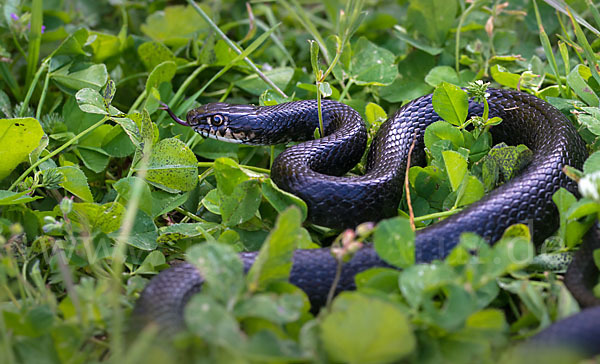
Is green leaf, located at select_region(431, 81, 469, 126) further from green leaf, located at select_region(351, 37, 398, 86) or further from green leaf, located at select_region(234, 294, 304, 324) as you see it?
green leaf, located at select_region(234, 294, 304, 324)

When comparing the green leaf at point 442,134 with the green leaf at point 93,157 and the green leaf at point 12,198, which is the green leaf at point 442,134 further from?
the green leaf at point 12,198

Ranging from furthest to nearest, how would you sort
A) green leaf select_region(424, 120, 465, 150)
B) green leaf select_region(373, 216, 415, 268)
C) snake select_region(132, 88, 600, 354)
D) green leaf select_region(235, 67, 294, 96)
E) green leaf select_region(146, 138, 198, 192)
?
green leaf select_region(235, 67, 294, 96)
green leaf select_region(424, 120, 465, 150)
green leaf select_region(146, 138, 198, 192)
snake select_region(132, 88, 600, 354)
green leaf select_region(373, 216, 415, 268)

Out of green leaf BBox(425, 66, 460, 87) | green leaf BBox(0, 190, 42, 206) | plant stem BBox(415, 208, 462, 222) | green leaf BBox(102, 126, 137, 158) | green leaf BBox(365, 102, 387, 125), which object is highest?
green leaf BBox(425, 66, 460, 87)

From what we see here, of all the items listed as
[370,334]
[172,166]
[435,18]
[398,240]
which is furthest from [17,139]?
[435,18]

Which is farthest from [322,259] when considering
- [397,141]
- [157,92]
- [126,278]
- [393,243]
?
[157,92]

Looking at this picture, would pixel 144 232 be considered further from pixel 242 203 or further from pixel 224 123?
pixel 224 123

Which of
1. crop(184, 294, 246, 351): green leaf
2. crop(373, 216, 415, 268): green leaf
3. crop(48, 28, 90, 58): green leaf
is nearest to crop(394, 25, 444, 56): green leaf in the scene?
crop(48, 28, 90, 58): green leaf

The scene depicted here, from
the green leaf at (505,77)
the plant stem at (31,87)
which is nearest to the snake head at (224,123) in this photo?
the plant stem at (31,87)
